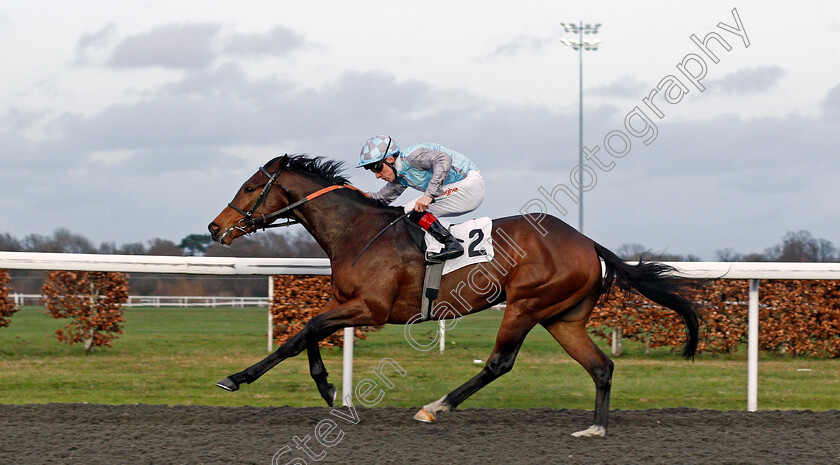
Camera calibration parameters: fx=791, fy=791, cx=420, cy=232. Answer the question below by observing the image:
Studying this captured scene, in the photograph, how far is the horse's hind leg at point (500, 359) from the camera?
13.7ft

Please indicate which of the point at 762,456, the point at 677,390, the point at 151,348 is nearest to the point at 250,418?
the point at 762,456

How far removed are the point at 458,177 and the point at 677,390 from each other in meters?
2.93

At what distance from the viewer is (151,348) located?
8.73 m

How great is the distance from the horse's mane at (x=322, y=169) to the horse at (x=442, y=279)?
13 mm

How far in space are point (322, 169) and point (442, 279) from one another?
1000mm

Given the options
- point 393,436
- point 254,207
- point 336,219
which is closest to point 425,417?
point 393,436

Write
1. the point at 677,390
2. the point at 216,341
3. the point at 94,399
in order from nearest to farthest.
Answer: the point at 94,399, the point at 677,390, the point at 216,341

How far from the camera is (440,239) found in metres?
4.13

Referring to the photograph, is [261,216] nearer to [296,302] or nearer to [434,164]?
[434,164]

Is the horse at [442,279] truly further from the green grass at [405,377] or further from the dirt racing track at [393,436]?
the green grass at [405,377]

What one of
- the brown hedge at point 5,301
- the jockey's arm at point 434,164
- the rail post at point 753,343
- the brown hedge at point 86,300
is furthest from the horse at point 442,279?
the brown hedge at point 5,301

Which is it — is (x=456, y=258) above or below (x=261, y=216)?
below

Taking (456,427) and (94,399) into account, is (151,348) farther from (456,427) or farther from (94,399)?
(456,427)

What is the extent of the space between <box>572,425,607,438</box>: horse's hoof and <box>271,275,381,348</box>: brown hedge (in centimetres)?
325
